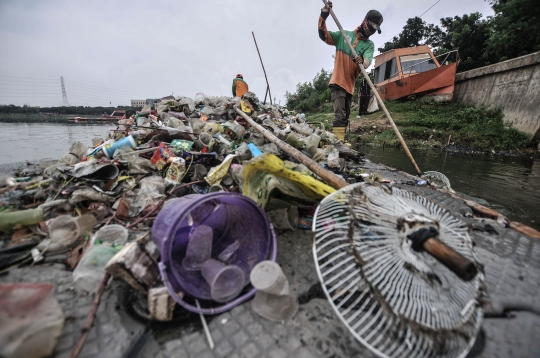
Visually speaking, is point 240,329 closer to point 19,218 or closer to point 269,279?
point 269,279

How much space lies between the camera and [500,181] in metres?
3.81

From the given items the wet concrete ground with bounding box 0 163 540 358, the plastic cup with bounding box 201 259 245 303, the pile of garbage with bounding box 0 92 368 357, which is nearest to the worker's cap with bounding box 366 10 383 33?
the pile of garbage with bounding box 0 92 368 357

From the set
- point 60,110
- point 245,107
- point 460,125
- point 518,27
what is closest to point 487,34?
point 518,27

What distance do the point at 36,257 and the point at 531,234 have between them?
3.38 m

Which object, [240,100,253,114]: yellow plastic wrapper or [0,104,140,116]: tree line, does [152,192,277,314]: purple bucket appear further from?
[0,104,140,116]: tree line

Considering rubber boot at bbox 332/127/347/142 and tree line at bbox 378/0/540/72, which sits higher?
tree line at bbox 378/0/540/72

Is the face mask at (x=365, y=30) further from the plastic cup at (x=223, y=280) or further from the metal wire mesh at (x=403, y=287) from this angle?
the plastic cup at (x=223, y=280)

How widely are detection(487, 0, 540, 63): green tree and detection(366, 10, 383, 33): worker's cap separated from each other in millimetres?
12074

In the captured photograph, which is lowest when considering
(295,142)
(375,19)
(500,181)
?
(500,181)

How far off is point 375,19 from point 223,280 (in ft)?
15.0

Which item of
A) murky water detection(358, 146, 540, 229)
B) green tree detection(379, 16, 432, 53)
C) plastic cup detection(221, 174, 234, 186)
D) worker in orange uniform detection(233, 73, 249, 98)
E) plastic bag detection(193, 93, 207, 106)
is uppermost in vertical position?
green tree detection(379, 16, 432, 53)

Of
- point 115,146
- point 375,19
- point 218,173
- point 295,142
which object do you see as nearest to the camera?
point 218,173

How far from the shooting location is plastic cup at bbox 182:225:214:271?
1.19m

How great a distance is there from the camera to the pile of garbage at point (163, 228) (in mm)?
966
